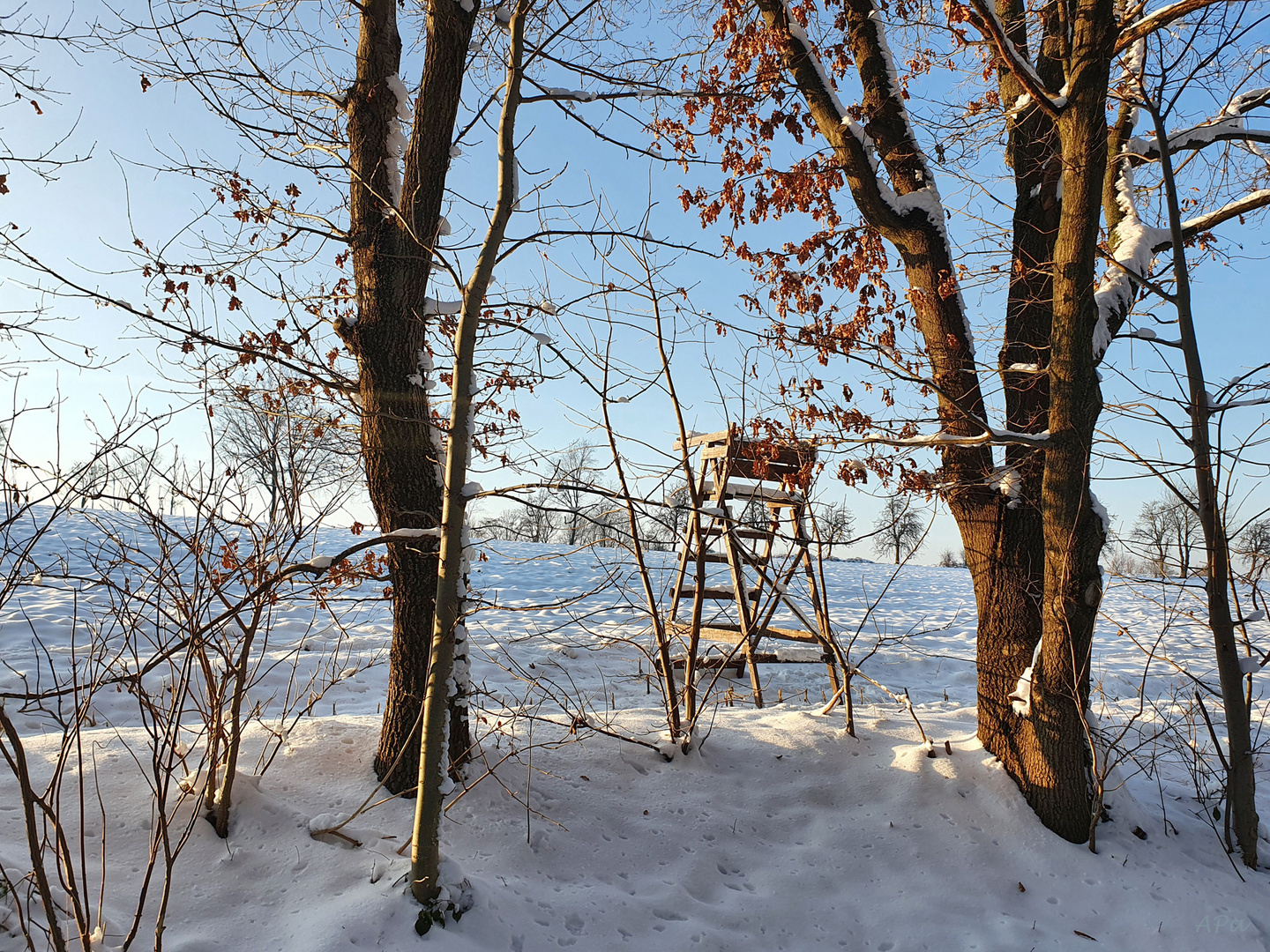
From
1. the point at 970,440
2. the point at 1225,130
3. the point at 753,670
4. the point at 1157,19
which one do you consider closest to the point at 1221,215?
the point at 1225,130

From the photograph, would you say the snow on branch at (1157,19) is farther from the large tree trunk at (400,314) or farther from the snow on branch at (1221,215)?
the large tree trunk at (400,314)

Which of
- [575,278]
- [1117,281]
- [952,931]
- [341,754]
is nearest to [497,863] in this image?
[341,754]

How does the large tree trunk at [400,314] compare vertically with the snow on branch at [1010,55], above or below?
below

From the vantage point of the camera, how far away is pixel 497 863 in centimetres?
283

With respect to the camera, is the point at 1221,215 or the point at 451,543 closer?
the point at 451,543

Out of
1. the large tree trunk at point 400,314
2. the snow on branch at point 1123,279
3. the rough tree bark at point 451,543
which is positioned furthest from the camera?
the snow on branch at point 1123,279

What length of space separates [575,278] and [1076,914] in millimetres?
3650

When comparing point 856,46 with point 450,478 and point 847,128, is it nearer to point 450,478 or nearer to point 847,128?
point 847,128

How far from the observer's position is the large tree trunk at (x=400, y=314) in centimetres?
320

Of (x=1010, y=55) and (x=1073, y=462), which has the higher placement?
(x=1010, y=55)

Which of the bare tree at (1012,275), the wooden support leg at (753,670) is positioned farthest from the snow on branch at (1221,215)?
the wooden support leg at (753,670)

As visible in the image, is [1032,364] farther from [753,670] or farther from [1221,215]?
[753,670]

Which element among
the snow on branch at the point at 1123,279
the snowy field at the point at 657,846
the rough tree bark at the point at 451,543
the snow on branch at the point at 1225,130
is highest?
the snow on branch at the point at 1225,130

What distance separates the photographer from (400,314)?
11.0 feet
